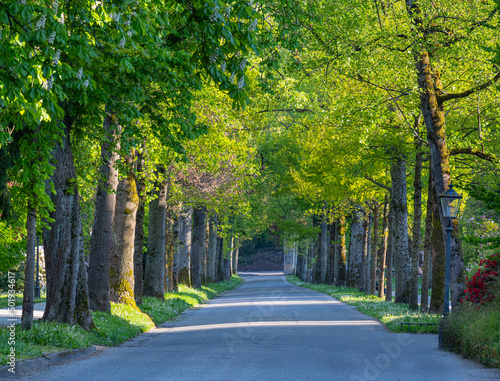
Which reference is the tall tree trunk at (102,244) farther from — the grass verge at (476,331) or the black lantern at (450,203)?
the grass verge at (476,331)

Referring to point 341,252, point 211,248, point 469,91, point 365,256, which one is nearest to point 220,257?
point 211,248

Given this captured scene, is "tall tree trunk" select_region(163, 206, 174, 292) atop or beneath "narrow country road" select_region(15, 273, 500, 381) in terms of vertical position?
atop

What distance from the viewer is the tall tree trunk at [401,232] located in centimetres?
2427

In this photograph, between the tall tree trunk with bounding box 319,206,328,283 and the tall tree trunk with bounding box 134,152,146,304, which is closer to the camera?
the tall tree trunk with bounding box 134,152,146,304

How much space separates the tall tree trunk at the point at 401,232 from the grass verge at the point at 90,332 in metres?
9.15

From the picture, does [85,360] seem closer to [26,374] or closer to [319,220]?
[26,374]

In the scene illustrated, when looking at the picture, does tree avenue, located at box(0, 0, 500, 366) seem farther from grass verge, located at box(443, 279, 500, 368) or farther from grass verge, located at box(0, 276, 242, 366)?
grass verge, located at box(443, 279, 500, 368)

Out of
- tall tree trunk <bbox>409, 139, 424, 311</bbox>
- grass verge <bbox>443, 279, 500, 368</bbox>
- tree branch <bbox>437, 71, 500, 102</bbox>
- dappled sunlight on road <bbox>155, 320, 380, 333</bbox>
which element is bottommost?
dappled sunlight on road <bbox>155, 320, 380, 333</bbox>

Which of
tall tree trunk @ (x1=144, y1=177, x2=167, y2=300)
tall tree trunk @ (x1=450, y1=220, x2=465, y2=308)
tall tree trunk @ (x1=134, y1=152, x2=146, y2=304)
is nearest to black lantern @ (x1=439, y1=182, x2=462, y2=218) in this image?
tall tree trunk @ (x1=450, y1=220, x2=465, y2=308)

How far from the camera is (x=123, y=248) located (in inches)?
746

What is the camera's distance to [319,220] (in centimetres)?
4766

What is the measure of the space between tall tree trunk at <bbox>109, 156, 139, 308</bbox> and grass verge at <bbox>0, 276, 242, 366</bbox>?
2.29ft

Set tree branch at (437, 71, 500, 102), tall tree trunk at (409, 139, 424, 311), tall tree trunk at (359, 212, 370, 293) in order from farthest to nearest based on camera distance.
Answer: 1. tall tree trunk at (359, 212, 370, 293)
2. tall tree trunk at (409, 139, 424, 311)
3. tree branch at (437, 71, 500, 102)

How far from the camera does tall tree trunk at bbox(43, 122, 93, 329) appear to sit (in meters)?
12.9
